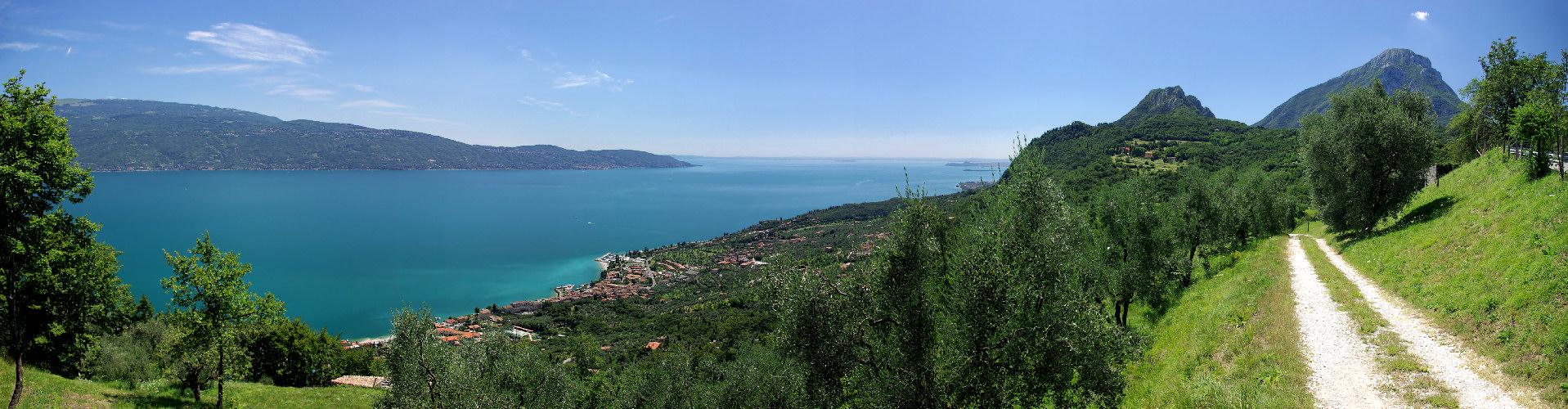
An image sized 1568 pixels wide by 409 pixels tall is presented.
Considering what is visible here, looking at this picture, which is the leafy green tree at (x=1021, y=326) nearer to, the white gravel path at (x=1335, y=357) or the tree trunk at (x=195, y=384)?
the white gravel path at (x=1335, y=357)

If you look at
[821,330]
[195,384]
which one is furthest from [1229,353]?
[195,384]

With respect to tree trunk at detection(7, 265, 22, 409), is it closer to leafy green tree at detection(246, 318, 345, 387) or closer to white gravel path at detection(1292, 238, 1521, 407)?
leafy green tree at detection(246, 318, 345, 387)

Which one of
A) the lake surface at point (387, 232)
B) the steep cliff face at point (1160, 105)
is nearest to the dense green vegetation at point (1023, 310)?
the lake surface at point (387, 232)

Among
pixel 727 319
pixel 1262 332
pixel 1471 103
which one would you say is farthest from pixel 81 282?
pixel 1471 103

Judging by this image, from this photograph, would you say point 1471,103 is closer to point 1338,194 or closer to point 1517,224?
point 1338,194

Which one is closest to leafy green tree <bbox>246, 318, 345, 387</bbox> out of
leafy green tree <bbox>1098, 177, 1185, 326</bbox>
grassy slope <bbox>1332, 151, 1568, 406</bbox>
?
leafy green tree <bbox>1098, 177, 1185, 326</bbox>
